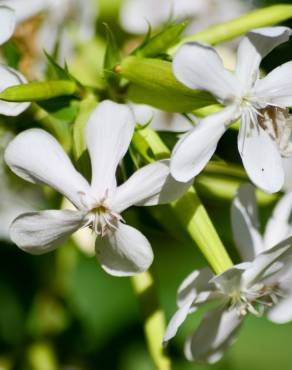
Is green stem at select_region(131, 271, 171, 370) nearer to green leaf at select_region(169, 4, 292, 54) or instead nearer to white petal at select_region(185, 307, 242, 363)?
white petal at select_region(185, 307, 242, 363)

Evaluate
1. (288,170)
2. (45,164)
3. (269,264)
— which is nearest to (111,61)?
(45,164)

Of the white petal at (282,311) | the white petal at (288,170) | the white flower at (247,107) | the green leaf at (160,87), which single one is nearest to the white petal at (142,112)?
the green leaf at (160,87)

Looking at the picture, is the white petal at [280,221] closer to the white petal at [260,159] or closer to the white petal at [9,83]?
the white petal at [260,159]

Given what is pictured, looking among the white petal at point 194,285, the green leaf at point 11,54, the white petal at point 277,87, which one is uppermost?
the green leaf at point 11,54

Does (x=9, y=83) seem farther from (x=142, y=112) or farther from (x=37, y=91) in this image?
(x=142, y=112)

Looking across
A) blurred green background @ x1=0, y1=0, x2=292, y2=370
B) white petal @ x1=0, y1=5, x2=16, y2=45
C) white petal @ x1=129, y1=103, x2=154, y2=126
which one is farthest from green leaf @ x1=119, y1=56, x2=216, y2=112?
blurred green background @ x1=0, y1=0, x2=292, y2=370

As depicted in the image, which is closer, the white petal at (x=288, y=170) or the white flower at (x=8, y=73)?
the white flower at (x=8, y=73)
